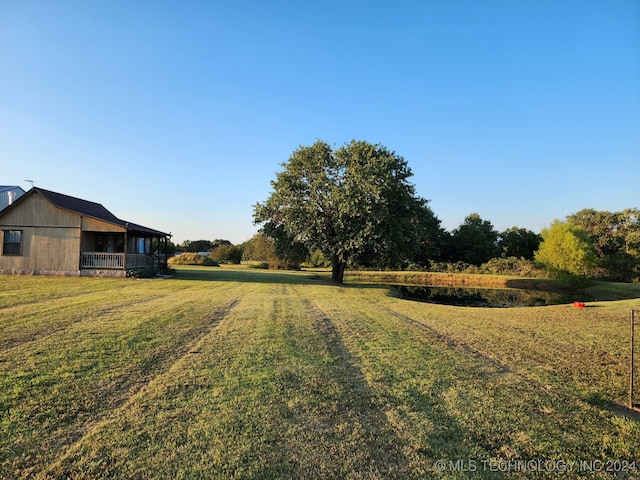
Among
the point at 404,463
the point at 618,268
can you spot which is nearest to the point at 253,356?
the point at 404,463

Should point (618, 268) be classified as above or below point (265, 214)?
below

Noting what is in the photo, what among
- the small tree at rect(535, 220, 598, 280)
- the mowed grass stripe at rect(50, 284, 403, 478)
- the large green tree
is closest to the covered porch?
the large green tree

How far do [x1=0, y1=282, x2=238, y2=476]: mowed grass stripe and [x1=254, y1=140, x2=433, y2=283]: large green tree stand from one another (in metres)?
12.9

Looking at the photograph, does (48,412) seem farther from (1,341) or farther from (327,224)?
(327,224)

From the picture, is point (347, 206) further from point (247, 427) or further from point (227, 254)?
point (227, 254)

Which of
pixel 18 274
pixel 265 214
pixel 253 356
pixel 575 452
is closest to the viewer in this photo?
pixel 575 452

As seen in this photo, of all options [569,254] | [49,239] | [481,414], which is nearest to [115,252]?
[49,239]

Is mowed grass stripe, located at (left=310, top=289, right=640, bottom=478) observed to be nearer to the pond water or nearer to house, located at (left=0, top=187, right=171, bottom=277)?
the pond water

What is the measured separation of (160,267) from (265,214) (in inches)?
316

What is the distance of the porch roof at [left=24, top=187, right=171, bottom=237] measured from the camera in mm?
18609

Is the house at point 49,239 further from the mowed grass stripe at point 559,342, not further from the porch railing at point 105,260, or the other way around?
the mowed grass stripe at point 559,342

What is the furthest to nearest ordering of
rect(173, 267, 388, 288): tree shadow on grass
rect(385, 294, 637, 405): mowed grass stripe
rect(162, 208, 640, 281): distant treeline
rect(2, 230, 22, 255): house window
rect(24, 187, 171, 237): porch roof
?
rect(162, 208, 640, 281): distant treeline < rect(173, 267, 388, 288): tree shadow on grass < rect(24, 187, 171, 237): porch roof < rect(2, 230, 22, 255): house window < rect(385, 294, 637, 405): mowed grass stripe

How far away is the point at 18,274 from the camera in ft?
58.9

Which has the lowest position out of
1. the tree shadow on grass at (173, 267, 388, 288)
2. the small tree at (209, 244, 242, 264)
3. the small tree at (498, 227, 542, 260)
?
the tree shadow on grass at (173, 267, 388, 288)
